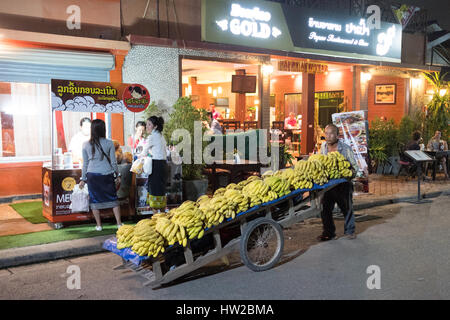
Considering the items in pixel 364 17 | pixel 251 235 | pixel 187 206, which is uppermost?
pixel 364 17

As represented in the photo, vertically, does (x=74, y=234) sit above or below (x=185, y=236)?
below

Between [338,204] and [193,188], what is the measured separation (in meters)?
3.47

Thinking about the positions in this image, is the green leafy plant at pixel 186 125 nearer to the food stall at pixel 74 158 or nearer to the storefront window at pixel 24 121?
the food stall at pixel 74 158

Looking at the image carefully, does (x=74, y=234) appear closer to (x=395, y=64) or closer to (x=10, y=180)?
(x=10, y=180)

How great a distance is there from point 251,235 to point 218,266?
66cm

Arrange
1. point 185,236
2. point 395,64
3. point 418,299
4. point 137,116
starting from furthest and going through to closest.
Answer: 1. point 395,64
2. point 137,116
3. point 185,236
4. point 418,299

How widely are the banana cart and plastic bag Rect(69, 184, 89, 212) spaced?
2.61 metres

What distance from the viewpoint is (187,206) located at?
5.46 m

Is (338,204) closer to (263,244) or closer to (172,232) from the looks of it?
(263,244)

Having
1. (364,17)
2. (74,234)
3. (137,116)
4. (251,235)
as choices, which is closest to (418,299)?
(251,235)

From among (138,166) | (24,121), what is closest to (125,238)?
(138,166)

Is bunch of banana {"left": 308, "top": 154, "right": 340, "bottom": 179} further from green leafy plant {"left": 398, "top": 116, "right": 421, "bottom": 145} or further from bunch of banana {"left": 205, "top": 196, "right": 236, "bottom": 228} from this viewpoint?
green leafy plant {"left": 398, "top": 116, "right": 421, "bottom": 145}

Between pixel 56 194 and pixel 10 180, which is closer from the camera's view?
pixel 56 194

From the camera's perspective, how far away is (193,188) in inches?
375
